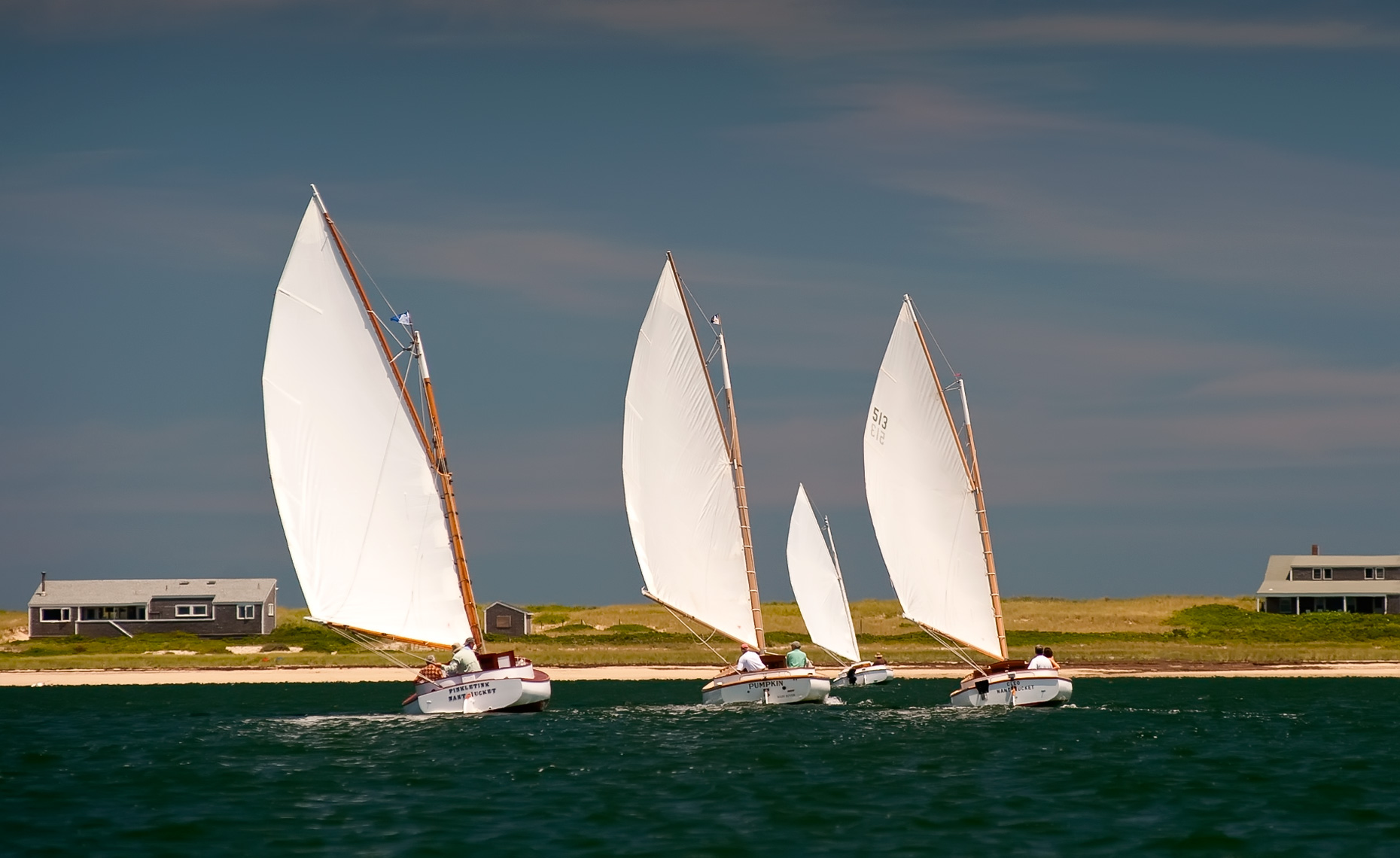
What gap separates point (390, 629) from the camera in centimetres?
4822

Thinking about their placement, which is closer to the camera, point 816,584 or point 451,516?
point 451,516

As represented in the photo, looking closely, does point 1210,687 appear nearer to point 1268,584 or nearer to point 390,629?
point 390,629

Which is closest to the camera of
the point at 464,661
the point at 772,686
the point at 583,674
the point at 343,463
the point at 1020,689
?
the point at 343,463

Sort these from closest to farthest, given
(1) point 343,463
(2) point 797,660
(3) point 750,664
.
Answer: (1) point 343,463
(3) point 750,664
(2) point 797,660

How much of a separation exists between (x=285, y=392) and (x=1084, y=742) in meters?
25.0

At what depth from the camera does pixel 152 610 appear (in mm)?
115688

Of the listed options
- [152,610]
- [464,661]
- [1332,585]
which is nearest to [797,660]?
[464,661]

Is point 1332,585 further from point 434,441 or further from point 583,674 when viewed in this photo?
point 434,441

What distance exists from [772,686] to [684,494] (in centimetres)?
727

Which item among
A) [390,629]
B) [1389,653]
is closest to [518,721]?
[390,629]

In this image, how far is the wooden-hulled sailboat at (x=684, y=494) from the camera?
2147 inches

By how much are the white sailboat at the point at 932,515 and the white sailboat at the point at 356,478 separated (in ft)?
51.6

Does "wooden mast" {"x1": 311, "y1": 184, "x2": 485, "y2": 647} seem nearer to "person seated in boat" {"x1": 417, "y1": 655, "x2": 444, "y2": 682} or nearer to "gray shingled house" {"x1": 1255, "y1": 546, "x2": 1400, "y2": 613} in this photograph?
"person seated in boat" {"x1": 417, "y1": 655, "x2": 444, "y2": 682}

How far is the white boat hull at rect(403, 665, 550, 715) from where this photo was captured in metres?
49.3
